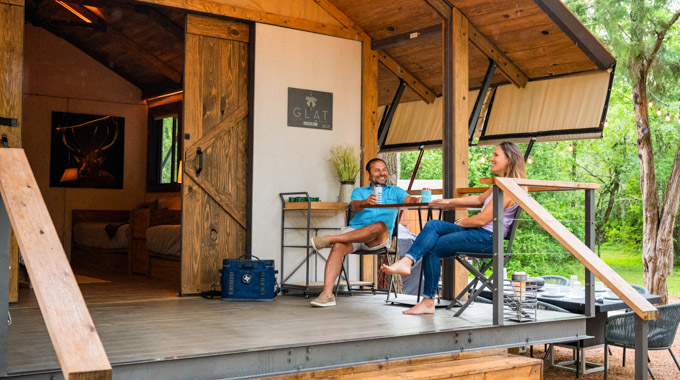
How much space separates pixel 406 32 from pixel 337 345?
3891 millimetres

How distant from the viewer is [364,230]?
5449 mm

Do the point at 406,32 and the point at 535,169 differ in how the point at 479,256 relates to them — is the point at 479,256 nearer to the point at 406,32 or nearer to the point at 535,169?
the point at 406,32

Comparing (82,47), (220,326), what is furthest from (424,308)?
(82,47)

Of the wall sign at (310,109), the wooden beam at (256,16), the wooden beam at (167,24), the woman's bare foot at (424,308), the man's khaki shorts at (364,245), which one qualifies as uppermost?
the wooden beam at (167,24)

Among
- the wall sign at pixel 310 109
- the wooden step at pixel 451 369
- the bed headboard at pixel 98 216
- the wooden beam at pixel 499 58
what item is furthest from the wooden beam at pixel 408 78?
the bed headboard at pixel 98 216

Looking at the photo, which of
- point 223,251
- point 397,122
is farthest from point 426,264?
point 397,122

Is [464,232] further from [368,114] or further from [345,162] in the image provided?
[368,114]

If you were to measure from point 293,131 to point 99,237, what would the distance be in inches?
159

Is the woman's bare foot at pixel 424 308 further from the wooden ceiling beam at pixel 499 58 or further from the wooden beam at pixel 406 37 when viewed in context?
the wooden ceiling beam at pixel 499 58

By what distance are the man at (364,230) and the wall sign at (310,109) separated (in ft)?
3.53

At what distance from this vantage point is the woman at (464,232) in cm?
467

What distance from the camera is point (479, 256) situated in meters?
4.68

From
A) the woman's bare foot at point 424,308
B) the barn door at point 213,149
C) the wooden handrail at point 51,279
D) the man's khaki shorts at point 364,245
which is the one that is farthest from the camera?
the barn door at point 213,149

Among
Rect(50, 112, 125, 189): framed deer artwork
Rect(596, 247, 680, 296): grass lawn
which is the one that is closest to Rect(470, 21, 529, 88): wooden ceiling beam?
Rect(50, 112, 125, 189): framed deer artwork
